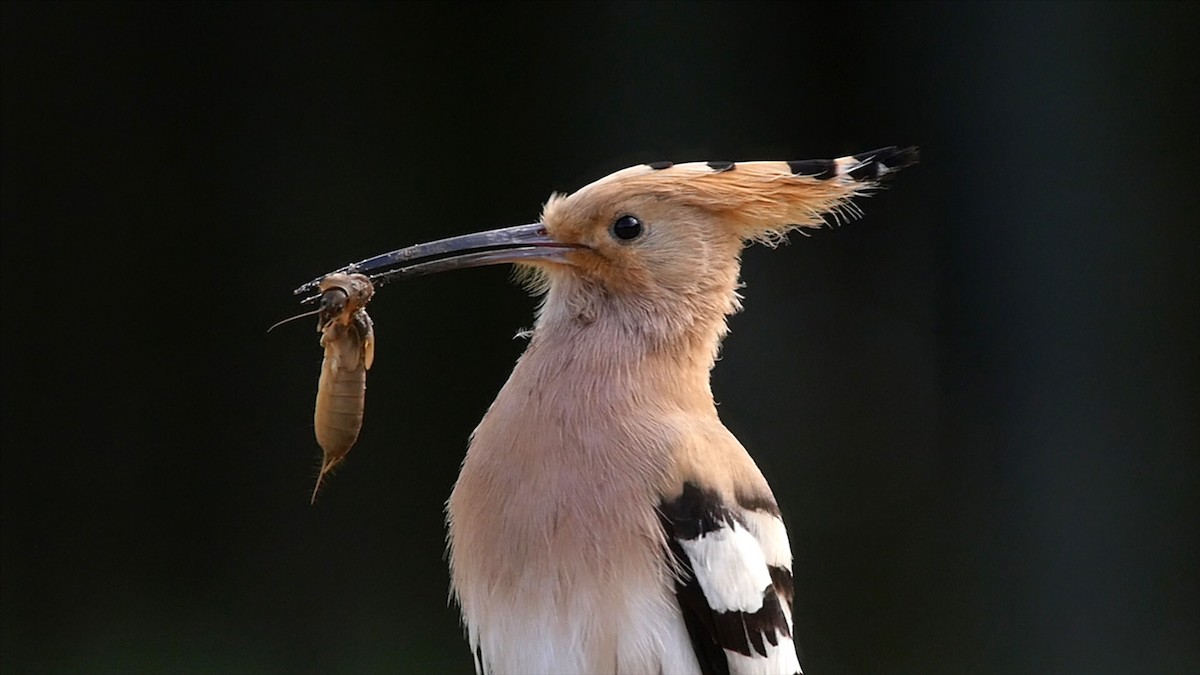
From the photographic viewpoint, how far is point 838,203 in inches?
46.4

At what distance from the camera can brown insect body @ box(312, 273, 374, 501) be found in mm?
1104

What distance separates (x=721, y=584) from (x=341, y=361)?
345mm

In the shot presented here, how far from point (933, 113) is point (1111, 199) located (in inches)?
11.3

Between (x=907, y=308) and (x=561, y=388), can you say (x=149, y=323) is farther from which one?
(x=561, y=388)

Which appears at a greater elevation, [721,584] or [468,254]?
[468,254]

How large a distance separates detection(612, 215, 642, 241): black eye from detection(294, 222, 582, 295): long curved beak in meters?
0.03

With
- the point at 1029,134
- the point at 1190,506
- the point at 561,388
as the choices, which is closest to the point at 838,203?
the point at 561,388

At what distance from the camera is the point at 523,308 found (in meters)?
2.32

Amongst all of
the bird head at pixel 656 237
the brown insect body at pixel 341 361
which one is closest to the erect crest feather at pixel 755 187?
the bird head at pixel 656 237

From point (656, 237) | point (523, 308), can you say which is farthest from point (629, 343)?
point (523, 308)

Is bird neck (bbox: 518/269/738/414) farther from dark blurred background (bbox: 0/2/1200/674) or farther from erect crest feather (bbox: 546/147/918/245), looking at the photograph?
dark blurred background (bbox: 0/2/1200/674)

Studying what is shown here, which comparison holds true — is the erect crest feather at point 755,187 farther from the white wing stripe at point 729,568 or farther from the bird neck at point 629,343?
the white wing stripe at point 729,568

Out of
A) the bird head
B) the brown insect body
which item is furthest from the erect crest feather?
the brown insect body

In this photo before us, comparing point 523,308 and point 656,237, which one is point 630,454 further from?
point 523,308
